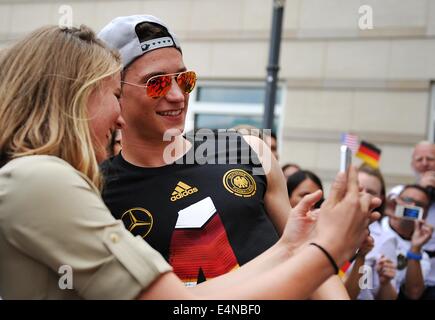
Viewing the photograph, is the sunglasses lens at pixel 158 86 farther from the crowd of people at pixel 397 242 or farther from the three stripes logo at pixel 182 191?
the crowd of people at pixel 397 242

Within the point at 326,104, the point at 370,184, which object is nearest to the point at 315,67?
the point at 326,104

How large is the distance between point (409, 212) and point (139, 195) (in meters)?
3.19

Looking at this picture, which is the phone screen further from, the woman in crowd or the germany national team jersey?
the germany national team jersey

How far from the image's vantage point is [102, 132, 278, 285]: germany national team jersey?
2410 mm

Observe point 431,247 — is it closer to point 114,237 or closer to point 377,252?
point 377,252

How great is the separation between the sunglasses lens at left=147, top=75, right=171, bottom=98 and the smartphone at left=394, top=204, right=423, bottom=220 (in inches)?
120

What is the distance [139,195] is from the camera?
8.48 feet

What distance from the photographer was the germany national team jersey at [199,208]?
2410 mm

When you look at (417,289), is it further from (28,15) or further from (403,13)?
(28,15)

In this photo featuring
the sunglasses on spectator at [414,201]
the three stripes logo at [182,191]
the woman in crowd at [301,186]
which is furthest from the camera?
the sunglasses on spectator at [414,201]

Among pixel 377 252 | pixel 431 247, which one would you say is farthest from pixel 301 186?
pixel 431 247

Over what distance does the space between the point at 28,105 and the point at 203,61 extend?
833 cm

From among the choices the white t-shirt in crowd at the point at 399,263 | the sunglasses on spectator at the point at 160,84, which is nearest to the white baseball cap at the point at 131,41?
the sunglasses on spectator at the point at 160,84

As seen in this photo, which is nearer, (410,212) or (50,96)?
(50,96)
